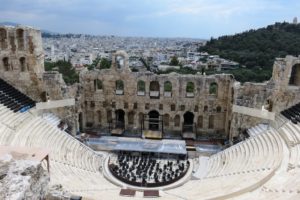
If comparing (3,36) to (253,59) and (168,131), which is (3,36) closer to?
(168,131)

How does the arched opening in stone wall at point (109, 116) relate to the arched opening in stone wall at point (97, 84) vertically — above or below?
below

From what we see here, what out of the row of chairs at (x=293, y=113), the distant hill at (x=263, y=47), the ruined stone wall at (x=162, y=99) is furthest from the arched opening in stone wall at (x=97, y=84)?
the distant hill at (x=263, y=47)

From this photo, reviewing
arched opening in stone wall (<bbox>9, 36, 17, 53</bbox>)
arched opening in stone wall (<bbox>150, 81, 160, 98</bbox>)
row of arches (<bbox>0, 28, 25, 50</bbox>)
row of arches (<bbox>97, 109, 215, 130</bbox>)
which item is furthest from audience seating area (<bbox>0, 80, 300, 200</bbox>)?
arched opening in stone wall (<bbox>150, 81, 160, 98</bbox>)

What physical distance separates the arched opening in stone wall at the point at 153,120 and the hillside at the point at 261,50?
2514 cm

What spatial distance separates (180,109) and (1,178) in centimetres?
2197

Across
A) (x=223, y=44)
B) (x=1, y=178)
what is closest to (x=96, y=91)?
(x=1, y=178)

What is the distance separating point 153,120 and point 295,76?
44.2ft

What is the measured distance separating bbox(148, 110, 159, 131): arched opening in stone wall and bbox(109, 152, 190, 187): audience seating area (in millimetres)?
5651

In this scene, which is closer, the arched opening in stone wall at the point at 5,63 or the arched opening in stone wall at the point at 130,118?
the arched opening in stone wall at the point at 5,63

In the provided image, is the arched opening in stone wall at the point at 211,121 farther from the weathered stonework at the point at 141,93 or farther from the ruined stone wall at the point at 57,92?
the ruined stone wall at the point at 57,92

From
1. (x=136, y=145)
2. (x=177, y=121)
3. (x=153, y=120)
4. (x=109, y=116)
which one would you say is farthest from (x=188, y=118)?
(x=109, y=116)

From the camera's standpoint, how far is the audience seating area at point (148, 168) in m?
20.3

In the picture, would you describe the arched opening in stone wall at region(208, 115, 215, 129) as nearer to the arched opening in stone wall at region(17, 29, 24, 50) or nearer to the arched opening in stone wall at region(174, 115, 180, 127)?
the arched opening in stone wall at region(174, 115, 180, 127)

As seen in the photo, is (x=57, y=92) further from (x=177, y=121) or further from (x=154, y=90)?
(x=177, y=121)
